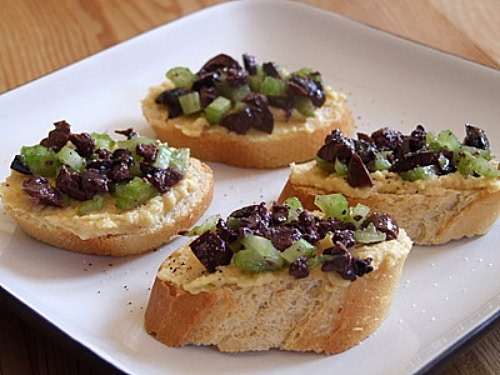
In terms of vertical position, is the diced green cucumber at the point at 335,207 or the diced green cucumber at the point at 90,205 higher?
the diced green cucumber at the point at 335,207

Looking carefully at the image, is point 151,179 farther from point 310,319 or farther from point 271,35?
point 271,35

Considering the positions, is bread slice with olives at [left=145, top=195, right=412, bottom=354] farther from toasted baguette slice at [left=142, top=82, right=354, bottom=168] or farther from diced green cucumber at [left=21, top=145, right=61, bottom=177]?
toasted baguette slice at [left=142, top=82, right=354, bottom=168]

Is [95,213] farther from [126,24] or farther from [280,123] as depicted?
[126,24]

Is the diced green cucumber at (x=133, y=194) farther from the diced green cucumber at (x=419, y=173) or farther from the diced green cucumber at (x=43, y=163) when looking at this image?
the diced green cucumber at (x=419, y=173)

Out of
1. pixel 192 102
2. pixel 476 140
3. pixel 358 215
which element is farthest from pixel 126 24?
pixel 358 215

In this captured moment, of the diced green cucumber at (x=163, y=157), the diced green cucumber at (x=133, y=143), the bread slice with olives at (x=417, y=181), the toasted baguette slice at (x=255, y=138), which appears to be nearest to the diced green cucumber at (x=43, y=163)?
the diced green cucumber at (x=133, y=143)

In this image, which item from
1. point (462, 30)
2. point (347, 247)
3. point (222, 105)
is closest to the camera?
point (347, 247)

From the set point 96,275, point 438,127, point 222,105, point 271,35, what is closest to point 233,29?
point 271,35

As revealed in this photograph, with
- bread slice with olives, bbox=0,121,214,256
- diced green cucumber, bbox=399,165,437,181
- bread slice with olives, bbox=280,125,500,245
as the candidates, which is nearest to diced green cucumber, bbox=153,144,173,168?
bread slice with olives, bbox=0,121,214,256
